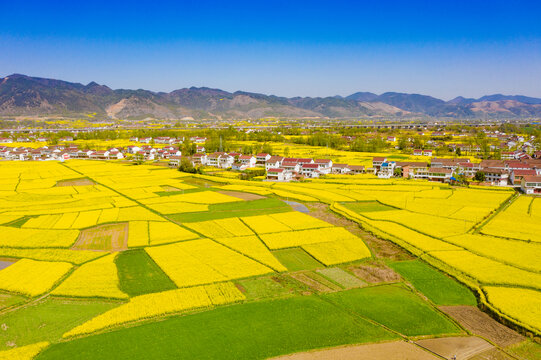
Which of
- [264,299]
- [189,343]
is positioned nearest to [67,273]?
[189,343]

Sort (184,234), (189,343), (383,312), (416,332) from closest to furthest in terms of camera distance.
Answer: (189,343) → (416,332) → (383,312) → (184,234)

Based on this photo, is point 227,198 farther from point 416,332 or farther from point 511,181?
point 511,181

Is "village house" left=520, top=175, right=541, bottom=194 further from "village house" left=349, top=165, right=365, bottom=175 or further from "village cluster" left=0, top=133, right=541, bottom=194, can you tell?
"village house" left=349, top=165, right=365, bottom=175

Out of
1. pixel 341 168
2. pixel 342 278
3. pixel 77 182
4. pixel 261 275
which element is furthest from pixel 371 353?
pixel 77 182

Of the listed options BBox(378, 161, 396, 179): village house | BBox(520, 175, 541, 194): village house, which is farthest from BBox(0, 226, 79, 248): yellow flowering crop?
BBox(520, 175, 541, 194): village house

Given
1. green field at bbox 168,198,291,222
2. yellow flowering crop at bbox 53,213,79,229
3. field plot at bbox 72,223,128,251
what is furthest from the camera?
green field at bbox 168,198,291,222

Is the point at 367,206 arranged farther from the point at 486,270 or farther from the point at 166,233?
the point at 166,233
